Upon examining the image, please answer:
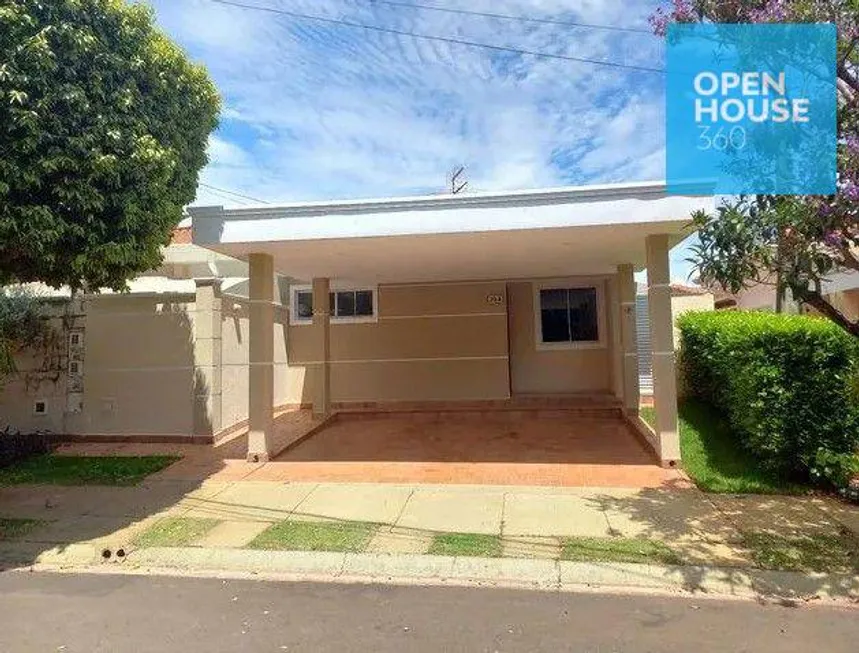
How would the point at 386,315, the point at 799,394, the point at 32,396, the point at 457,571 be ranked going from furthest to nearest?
the point at 386,315
the point at 32,396
the point at 799,394
the point at 457,571

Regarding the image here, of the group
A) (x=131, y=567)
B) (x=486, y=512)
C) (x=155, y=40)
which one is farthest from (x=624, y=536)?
(x=155, y=40)

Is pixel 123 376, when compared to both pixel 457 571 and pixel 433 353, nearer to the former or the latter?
pixel 433 353

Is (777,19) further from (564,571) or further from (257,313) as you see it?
(257,313)

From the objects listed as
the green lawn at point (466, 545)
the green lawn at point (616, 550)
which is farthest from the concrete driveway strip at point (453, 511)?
the green lawn at point (616, 550)

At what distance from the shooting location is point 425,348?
44.6 ft

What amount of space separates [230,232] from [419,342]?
5.93 m

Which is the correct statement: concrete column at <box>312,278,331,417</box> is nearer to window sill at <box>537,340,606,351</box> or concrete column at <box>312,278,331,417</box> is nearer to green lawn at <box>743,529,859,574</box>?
window sill at <box>537,340,606,351</box>

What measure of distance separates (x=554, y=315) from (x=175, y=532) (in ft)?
30.4

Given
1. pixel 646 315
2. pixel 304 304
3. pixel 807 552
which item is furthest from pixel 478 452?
pixel 304 304

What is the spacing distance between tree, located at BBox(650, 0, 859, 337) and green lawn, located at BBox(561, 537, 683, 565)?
2276mm

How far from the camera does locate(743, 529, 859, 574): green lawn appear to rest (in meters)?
5.14

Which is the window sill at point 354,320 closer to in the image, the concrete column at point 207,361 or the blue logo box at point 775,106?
the concrete column at point 207,361

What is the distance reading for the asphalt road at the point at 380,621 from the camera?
4039mm

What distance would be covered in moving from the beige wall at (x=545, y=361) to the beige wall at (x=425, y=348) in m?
0.52
